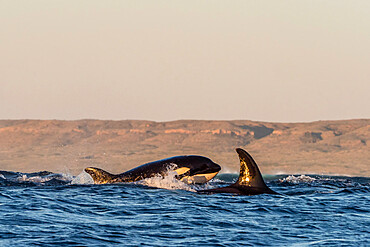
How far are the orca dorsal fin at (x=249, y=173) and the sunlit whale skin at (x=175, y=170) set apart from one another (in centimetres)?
352

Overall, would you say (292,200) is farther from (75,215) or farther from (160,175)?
(75,215)

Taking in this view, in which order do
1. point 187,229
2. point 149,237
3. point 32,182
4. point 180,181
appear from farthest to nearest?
point 32,182 < point 180,181 < point 187,229 < point 149,237

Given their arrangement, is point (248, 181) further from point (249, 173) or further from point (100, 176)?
point (100, 176)

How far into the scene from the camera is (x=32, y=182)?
2727 cm

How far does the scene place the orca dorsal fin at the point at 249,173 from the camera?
2166cm

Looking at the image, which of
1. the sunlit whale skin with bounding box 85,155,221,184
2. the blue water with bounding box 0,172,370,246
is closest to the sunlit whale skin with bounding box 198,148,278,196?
the blue water with bounding box 0,172,370,246

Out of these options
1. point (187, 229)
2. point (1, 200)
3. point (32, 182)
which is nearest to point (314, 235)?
point (187, 229)

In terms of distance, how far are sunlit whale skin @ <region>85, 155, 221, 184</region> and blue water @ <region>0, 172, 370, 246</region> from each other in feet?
2.15

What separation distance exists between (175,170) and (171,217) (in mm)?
8137

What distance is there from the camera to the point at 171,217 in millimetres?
16703

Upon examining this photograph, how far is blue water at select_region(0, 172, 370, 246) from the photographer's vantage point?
45.1 feet

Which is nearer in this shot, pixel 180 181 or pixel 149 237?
pixel 149 237

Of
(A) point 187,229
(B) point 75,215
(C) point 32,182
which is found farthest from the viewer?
(C) point 32,182

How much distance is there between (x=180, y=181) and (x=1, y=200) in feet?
24.9
